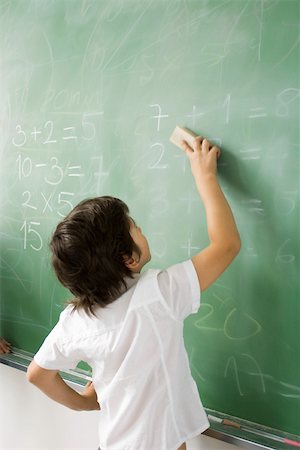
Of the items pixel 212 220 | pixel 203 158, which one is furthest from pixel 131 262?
pixel 203 158

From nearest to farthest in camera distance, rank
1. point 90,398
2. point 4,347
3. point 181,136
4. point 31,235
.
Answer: point 181,136 < point 90,398 < point 31,235 < point 4,347

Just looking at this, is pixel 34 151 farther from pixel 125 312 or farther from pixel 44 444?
pixel 44 444

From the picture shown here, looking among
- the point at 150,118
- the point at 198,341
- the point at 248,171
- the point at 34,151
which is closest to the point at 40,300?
the point at 34,151

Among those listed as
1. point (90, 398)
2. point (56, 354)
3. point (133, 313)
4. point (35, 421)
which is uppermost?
point (133, 313)

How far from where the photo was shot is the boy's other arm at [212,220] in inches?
44.0

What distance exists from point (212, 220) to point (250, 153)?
0.20 meters

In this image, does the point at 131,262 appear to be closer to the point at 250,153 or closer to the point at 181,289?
the point at 181,289

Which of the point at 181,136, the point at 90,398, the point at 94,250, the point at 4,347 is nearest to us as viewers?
the point at 94,250

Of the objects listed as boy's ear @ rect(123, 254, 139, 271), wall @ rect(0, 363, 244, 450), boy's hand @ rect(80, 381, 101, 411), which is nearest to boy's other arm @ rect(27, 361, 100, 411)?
boy's hand @ rect(80, 381, 101, 411)

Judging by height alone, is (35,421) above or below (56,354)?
below

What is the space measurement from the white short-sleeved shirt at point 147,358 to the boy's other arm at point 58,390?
6.7 inches

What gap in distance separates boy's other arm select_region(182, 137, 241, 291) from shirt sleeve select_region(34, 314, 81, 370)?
392 mm

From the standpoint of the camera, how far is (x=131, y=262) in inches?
45.1

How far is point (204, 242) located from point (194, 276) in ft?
0.71
